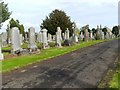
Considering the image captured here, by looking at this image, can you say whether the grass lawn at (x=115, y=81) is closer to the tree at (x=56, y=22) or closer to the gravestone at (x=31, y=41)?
the gravestone at (x=31, y=41)

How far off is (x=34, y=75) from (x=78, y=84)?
3172 mm

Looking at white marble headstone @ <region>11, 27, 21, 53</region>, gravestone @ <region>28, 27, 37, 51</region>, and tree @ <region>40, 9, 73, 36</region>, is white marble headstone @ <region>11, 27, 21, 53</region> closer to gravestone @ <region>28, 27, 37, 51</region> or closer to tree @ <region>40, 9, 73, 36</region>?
gravestone @ <region>28, 27, 37, 51</region>

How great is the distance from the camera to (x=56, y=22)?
78.5 metres

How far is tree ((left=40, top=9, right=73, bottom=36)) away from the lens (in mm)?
77625

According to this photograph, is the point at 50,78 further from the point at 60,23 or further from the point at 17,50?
the point at 60,23

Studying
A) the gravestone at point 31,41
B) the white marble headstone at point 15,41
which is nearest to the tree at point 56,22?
the gravestone at point 31,41

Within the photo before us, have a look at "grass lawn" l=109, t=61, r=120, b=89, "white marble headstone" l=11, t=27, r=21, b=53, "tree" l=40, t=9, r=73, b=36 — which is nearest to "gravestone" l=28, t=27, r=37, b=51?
"white marble headstone" l=11, t=27, r=21, b=53

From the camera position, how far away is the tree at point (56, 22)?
7762 cm

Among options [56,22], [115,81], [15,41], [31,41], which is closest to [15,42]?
[15,41]

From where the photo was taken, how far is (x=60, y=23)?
257 ft

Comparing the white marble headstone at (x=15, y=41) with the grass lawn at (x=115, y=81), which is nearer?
the grass lawn at (x=115, y=81)

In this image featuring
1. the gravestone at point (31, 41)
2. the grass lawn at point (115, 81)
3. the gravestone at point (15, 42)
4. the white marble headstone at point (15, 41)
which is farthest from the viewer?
the gravestone at point (31, 41)

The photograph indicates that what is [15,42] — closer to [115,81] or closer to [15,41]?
[15,41]

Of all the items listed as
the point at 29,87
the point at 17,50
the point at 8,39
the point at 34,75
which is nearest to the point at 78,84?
the point at 29,87
